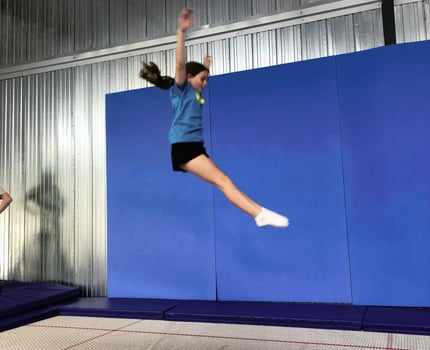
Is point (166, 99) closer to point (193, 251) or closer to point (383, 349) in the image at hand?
point (193, 251)

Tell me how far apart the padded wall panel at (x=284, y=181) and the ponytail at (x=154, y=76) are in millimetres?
2297

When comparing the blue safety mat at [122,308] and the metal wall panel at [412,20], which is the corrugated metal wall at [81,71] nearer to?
the metal wall panel at [412,20]

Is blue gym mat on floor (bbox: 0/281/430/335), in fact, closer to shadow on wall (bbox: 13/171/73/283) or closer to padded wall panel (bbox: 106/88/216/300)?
padded wall panel (bbox: 106/88/216/300)

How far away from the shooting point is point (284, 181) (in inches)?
179

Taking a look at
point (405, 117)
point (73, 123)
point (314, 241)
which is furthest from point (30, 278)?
point (405, 117)

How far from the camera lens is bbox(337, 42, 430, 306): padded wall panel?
405 cm

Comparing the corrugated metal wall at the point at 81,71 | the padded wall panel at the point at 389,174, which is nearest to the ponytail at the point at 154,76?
the padded wall panel at the point at 389,174

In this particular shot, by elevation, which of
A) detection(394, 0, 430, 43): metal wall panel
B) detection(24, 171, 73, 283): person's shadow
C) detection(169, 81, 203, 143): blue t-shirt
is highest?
detection(394, 0, 430, 43): metal wall panel

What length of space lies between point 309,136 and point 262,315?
1895mm

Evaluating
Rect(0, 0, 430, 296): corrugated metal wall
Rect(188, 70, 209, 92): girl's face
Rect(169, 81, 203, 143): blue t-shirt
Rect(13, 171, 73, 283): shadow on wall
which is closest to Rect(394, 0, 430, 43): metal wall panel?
Rect(0, 0, 430, 296): corrugated metal wall

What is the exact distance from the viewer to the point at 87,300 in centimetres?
530

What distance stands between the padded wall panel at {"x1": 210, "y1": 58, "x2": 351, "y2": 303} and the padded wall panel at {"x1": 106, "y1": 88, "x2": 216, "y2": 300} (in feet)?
0.83

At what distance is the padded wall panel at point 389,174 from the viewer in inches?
159

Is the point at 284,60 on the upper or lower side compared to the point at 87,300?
upper
